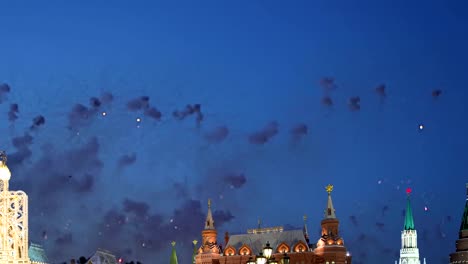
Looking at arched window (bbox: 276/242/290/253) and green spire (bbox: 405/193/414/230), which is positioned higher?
green spire (bbox: 405/193/414/230)

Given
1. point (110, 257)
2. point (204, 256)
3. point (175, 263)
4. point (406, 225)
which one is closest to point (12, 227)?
point (110, 257)

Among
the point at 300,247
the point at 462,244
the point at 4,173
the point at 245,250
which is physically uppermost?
the point at 462,244

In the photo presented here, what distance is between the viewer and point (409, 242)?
158 m

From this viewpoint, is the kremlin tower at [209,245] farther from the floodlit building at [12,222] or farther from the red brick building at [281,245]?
the floodlit building at [12,222]

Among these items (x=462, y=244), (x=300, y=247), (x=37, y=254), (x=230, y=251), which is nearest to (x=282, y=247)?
(x=300, y=247)

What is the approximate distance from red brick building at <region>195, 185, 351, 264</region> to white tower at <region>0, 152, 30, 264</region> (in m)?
51.5

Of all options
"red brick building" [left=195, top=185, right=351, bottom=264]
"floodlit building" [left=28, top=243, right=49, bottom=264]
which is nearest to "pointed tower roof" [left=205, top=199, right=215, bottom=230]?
"red brick building" [left=195, top=185, right=351, bottom=264]

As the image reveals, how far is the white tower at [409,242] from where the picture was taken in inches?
6216

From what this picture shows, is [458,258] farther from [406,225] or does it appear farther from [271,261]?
[271,261]

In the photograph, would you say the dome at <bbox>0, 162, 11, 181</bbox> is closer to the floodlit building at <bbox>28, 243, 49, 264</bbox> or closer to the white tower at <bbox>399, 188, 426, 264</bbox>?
the floodlit building at <bbox>28, 243, 49, 264</bbox>

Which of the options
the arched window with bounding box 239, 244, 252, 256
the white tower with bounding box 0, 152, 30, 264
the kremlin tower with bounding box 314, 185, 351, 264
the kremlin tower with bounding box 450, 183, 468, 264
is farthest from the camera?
the kremlin tower with bounding box 450, 183, 468, 264

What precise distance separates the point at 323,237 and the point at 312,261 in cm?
383

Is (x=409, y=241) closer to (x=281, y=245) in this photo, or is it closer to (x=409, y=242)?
(x=409, y=242)

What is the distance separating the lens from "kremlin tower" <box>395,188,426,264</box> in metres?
158
